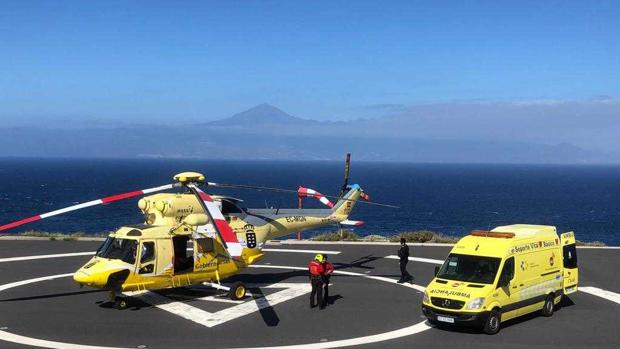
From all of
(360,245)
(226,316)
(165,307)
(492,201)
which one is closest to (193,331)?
(226,316)

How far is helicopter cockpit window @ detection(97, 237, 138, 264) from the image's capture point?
55.9 ft

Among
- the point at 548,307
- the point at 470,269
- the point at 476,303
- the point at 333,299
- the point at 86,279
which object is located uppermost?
the point at 470,269

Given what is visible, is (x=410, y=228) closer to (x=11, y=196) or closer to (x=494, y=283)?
(x=494, y=283)

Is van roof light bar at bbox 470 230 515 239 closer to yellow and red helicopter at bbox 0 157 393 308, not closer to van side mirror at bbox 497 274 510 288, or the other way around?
van side mirror at bbox 497 274 510 288

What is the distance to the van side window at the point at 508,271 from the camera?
591 inches

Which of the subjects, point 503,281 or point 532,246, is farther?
point 532,246

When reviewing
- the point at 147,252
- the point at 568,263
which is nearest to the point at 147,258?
the point at 147,252

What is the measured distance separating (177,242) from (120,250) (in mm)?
1760

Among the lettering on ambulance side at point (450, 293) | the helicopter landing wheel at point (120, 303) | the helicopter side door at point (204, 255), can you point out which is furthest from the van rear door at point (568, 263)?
the helicopter landing wheel at point (120, 303)

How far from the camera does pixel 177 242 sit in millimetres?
18094

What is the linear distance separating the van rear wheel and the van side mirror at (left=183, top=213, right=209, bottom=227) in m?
10.6

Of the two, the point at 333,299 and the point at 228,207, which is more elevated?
the point at 228,207

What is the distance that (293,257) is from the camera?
26922 millimetres

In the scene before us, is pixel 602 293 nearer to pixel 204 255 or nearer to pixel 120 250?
pixel 204 255
